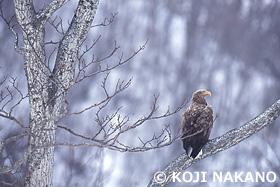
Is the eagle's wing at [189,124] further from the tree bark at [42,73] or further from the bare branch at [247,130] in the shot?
the tree bark at [42,73]

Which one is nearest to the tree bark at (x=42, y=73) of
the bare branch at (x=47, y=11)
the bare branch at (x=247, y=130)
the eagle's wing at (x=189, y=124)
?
the bare branch at (x=47, y=11)

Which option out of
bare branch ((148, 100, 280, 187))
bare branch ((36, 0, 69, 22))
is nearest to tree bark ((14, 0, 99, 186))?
bare branch ((36, 0, 69, 22))

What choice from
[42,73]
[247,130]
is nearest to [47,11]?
[42,73]

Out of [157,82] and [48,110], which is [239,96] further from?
[48,110]

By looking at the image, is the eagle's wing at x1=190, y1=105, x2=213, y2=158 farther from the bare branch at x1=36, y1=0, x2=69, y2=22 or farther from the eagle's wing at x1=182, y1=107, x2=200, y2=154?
the bare branch at x1=36, y1=0, x2=69, y2=22

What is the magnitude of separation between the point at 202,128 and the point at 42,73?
1.60 m

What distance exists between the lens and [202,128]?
155 inches

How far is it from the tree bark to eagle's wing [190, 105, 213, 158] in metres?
1.31

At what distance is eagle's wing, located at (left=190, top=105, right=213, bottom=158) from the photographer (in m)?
3.88

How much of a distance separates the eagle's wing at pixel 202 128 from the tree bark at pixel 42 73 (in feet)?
4.31

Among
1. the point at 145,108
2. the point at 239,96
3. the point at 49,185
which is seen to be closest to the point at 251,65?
the point at 239,96

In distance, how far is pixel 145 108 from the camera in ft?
23.0

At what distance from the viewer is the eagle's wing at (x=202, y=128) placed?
Answer: 388 cm

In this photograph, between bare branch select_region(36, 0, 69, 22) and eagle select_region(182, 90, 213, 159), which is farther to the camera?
eagle select_region(182, 90, 213, 159)
